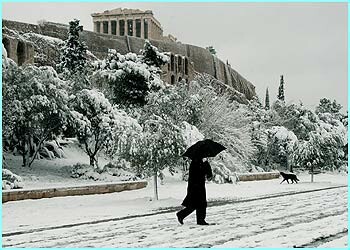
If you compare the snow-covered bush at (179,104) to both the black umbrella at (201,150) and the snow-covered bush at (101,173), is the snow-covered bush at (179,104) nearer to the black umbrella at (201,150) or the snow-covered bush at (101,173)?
the snow-covered bush at (101,173)

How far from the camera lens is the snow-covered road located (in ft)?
24.7

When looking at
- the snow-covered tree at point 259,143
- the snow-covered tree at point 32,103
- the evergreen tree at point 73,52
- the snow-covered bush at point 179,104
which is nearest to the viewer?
the snow-covered tree at point 32,103

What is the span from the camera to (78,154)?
26.5 m

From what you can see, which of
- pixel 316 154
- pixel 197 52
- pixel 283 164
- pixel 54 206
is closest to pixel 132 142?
pixel 54 206

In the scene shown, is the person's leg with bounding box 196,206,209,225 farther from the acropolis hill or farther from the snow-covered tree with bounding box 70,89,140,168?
the acropolis hill

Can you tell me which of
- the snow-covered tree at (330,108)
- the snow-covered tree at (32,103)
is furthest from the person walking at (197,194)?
the snow-covered tree at (330,108)

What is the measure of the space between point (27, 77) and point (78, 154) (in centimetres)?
785

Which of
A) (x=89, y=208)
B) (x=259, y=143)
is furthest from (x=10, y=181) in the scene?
(x=259, y=143)

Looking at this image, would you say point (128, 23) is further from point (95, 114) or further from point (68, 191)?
point (68, 191)

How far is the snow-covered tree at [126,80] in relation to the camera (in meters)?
26.1

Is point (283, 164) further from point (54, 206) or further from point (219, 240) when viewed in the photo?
point (219, 240)

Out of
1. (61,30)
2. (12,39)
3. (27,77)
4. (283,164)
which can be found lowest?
(283,164)

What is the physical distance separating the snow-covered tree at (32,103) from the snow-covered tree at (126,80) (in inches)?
220

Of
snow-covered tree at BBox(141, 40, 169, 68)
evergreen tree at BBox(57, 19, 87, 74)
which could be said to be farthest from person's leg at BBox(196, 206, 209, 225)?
evergreen tree at BBox(57, 19, 87, 74)
